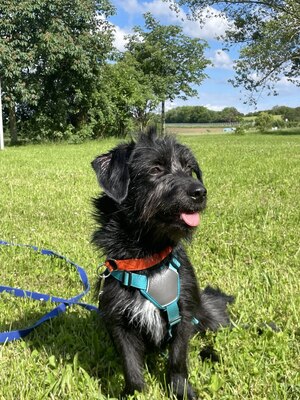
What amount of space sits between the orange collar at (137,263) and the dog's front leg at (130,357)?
35cm

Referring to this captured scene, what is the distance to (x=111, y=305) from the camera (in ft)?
8.38

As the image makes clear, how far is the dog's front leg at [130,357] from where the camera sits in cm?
246

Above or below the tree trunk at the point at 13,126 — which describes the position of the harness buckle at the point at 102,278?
above

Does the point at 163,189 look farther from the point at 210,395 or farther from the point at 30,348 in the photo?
the point at 30,348

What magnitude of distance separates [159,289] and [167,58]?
4610 centimetres

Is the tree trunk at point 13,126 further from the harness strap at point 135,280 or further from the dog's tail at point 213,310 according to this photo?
the harness strap at point 135,280

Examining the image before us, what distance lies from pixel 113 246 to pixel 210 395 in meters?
0.99

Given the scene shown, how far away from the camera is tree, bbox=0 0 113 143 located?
2139 cm

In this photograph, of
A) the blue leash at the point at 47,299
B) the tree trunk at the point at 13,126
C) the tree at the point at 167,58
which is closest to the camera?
the blue leash at the point at 47,299

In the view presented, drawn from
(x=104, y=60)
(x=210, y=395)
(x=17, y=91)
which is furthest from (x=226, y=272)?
(x=104, y=60)

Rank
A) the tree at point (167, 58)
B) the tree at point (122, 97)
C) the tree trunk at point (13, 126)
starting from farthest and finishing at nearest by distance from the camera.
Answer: the tree at point (167, 58), the tree at point (122, 97), the tree trunk at point (13, 126)

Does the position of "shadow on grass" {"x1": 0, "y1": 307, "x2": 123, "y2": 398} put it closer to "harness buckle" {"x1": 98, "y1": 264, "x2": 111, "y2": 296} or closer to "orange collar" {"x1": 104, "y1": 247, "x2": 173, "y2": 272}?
"harness buckle" {"x1": 98, "y1": 264, "x2": 111, "y2": 296}

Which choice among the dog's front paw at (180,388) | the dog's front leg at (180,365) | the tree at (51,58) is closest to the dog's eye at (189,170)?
the dog's front leg at (180,365)

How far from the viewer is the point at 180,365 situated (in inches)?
98.6
